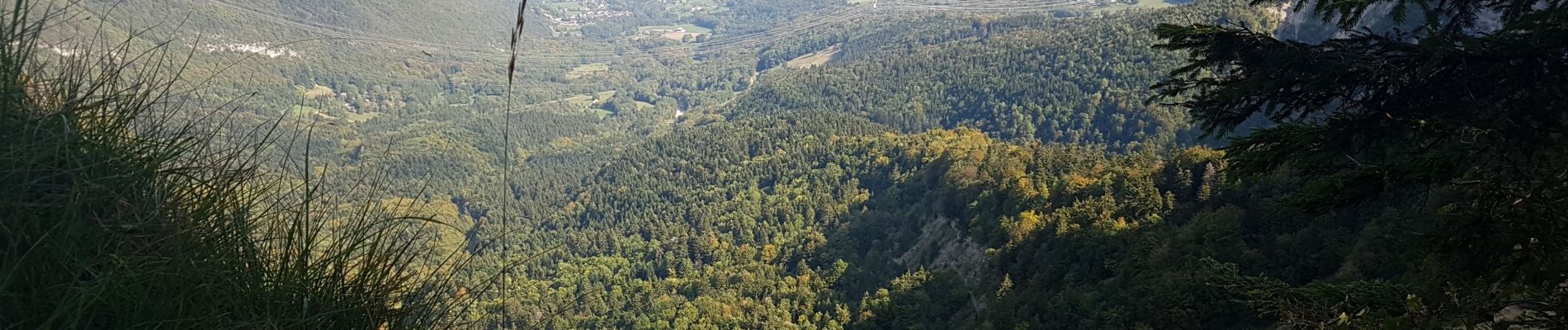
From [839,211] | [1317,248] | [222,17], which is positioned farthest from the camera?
[222,17]

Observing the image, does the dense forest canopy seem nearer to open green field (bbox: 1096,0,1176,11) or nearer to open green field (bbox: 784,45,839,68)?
open green field (bbox: 1096,0,1176,11)

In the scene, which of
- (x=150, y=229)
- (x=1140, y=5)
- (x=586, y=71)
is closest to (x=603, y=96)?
(x=586, y=71)

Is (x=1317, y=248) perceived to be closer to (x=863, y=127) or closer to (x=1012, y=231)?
(x=1012, y=231)

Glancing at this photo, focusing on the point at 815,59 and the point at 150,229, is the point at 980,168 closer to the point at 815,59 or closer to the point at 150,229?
the point at 150,229

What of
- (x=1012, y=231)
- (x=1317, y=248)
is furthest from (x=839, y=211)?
(x=1317, y=248)

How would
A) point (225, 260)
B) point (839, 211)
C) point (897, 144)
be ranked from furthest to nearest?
point (897, 144)
point (839, 211)
point (225, 260)

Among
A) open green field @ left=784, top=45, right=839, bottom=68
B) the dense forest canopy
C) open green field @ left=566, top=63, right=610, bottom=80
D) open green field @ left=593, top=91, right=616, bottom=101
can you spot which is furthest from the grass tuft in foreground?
open green field @ left=566, top=63, right=610, bottom=80

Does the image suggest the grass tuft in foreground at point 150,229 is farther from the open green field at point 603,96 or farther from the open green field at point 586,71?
the open green field at point 586,71

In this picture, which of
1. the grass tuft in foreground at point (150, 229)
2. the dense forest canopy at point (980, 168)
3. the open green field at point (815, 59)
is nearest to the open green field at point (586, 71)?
the dense forest canopy at point (980, 168)
